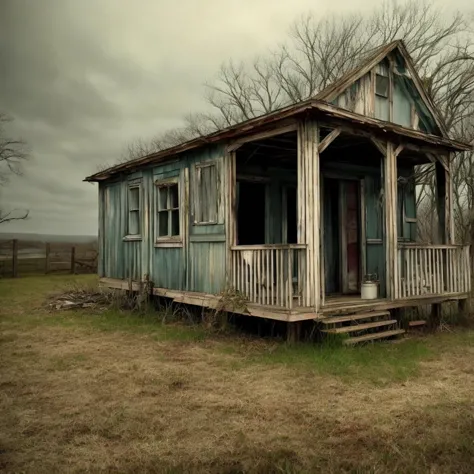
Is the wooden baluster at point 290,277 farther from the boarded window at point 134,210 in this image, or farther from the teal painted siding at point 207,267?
the boarded window at point 134,210

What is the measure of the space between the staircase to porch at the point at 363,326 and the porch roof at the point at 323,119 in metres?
3.31

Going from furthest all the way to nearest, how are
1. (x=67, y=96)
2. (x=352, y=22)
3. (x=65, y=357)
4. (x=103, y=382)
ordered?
(x=352, y=22) < (x=65, y=357) < (x=103, y=382) < (x=67, y=96)

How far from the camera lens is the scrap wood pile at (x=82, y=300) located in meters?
13.1

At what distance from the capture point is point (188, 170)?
10359mm

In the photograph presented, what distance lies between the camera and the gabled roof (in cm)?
845

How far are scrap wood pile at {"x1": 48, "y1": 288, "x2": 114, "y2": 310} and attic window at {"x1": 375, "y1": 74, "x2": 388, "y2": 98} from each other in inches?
336

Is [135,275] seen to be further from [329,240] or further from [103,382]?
[103,382]

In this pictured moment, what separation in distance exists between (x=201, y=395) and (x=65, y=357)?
2.97 meters

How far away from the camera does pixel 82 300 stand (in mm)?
13656

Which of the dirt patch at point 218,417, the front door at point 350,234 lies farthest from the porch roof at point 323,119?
the dirt patch at point 218,417

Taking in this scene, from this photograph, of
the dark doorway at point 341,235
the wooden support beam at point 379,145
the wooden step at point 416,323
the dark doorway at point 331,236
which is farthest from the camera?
the dark doorway at point 331,236

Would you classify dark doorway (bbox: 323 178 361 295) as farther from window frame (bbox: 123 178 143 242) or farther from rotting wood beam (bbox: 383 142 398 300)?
window frame (bbox: 123 178 143 242)

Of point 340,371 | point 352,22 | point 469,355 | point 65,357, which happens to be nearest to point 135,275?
point 65,357

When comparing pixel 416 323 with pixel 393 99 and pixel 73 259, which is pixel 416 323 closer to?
pixel 393 99
